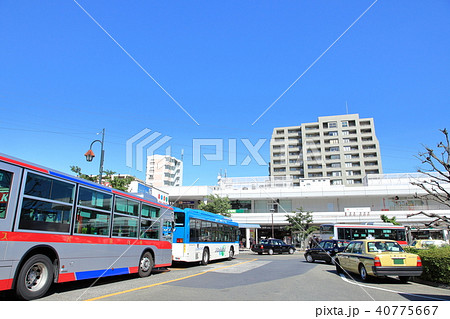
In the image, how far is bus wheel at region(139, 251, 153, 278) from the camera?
10.7m

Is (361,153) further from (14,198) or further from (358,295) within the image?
(14,198)

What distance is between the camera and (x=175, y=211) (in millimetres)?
14891

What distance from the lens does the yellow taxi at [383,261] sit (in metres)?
9.66

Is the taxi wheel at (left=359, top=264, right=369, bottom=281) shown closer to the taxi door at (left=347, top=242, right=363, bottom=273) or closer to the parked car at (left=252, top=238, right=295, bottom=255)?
the taxi door at (left=347, top=242, right=363, bottom=273)

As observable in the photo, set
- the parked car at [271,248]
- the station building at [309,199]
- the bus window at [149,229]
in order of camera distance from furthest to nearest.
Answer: the station building at [309,199]
the parked car at [271,248]
the bus window at [149,229]

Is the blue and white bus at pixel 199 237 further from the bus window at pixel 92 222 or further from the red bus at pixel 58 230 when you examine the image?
the bus window at pixel 92 222

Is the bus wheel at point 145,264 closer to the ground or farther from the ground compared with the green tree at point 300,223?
closer to the ground

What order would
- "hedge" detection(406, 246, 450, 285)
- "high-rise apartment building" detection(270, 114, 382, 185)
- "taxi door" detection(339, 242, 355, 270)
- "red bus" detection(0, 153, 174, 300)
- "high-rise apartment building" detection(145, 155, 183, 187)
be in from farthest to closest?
"high-rise apartment building" detection(145, 155, 183, 187) → "high-rise apartment building" detection(270, 114, 382, 185) → "taxi door" detection(339, 242, 355, 270) → "hedge" detection(406, 246, 450, 285) → "red bus" detection(0, 153, 174, 300)

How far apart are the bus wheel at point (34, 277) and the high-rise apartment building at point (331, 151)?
67.5m

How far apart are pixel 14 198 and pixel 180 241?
939 centimetres

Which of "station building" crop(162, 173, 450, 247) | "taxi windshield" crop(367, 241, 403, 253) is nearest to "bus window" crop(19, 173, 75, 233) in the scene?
"taxi windshield" crop(367, 241, 403, 253)

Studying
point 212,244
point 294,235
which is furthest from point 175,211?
point 294,235

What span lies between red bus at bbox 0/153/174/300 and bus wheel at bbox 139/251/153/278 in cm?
3

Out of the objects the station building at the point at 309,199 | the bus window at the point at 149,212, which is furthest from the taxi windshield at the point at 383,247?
the station building at the point at 309,199
